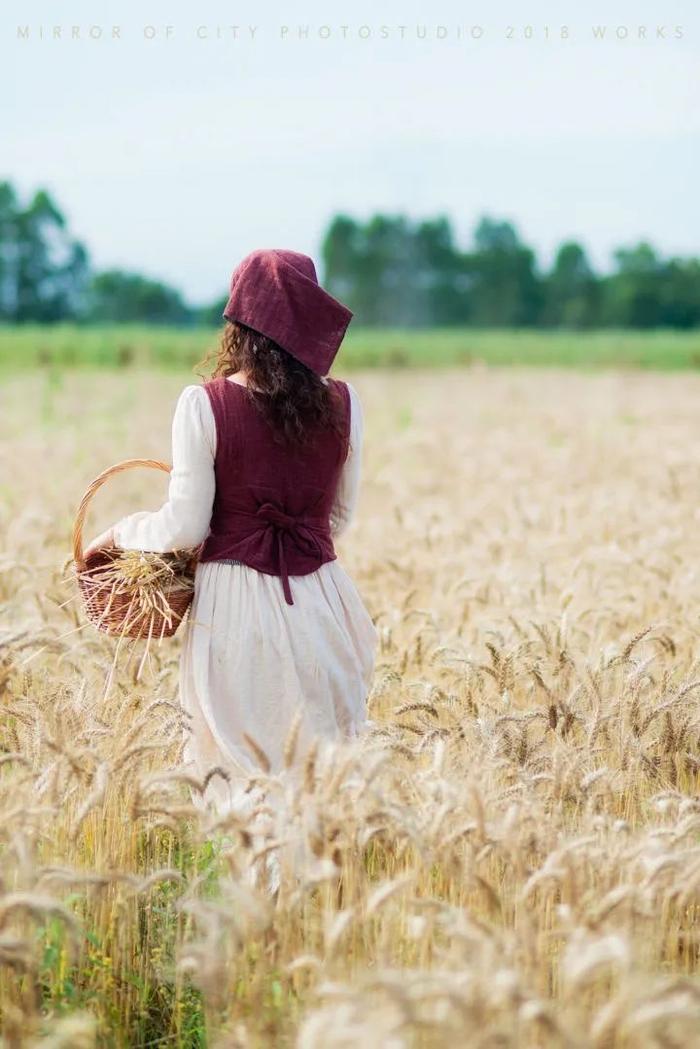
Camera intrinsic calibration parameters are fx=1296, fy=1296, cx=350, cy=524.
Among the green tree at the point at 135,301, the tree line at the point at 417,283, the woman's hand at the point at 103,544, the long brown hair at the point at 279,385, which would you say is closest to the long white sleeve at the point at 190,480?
the long brown hair at the point at 279,385

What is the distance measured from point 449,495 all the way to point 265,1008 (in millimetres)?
8617

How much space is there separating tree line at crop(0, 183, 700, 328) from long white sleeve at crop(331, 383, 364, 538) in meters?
88.2

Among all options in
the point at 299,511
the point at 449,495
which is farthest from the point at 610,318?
the point at 299,511

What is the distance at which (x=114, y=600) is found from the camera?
13.9 ft

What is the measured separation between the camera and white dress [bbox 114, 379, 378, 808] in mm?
4020

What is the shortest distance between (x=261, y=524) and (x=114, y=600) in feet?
1.82

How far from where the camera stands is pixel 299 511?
4195mm

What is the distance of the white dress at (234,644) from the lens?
4.02 m

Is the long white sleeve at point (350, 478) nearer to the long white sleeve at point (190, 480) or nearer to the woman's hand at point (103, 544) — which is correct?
the long white sleeve at point (190, 480)

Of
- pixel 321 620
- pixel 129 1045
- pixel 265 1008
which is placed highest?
pixel 321 620

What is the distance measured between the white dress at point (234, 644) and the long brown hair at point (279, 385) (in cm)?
18

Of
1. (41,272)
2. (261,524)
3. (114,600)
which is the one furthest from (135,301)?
(261,524)

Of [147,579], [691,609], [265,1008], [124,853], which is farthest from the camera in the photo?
[691,609]

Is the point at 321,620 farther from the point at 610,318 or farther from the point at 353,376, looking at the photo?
the point at 610,318
